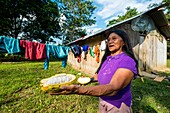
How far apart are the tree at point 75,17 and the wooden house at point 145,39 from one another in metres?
14.5

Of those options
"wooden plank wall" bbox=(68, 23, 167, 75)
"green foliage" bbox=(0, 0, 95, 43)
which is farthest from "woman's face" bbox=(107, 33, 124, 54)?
"green foliage" bbox=(0, 0, 95, 43)

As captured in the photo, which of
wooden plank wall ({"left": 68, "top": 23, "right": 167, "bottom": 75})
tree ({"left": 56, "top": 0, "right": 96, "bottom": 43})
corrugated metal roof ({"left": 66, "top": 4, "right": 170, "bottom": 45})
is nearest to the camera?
wooden plank wall ({"left": 68, "top": 23, "right": 167, "bottom": 75})

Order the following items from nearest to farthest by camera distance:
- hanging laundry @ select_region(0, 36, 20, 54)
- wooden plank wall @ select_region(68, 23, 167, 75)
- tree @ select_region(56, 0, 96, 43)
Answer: hanging laundry @ select_region(0, 36, 20, 54) → wooden plank wall @ select_region(68, 23, 167, 75) → tree @ select_region(56, 0, 96, 43)

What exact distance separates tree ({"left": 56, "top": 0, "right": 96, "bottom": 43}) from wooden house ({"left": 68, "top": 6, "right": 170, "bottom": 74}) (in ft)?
47.6

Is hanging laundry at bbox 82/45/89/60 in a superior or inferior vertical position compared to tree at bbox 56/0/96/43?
inferior

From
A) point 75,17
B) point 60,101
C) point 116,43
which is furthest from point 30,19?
point 116,43

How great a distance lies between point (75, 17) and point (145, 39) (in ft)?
52.4

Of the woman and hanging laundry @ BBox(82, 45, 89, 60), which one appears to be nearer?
the woman

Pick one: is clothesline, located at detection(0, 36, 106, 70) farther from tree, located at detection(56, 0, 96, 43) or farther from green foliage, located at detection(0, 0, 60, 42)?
tree, located at detection(56, 0, 96, 43)

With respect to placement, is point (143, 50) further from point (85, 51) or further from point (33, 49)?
point (33, 49)

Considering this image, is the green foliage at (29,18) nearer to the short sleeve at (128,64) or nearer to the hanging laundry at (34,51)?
the hanging laundry at (34,51)

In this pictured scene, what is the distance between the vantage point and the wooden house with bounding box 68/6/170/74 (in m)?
7.96

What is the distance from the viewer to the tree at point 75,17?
23.0m

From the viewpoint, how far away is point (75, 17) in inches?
917
